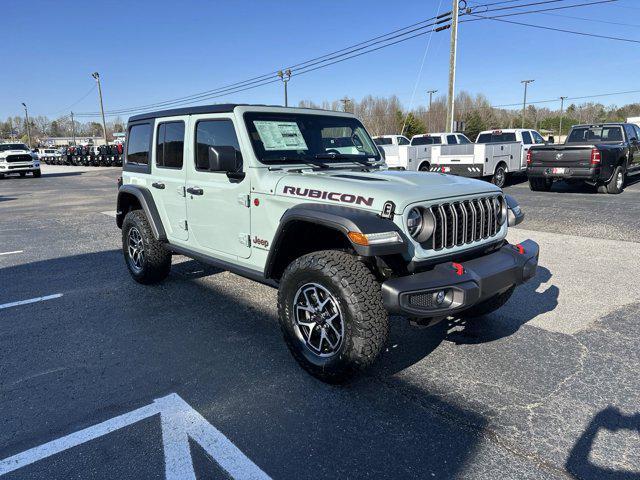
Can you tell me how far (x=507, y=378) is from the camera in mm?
3211

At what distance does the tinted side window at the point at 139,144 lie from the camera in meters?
5.23

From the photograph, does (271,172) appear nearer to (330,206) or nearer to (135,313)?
(330,206)

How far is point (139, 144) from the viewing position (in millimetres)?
5449

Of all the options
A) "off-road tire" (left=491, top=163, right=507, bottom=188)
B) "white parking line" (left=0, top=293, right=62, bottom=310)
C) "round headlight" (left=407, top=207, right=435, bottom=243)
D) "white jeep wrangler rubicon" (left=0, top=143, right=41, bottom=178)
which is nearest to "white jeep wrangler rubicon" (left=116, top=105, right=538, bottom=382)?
"round headlight" (left=407, top=207, right=435, bottom=243)

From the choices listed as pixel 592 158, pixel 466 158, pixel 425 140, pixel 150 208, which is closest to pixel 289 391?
pixel 150 208

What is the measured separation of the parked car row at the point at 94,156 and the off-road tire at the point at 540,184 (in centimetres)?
2897

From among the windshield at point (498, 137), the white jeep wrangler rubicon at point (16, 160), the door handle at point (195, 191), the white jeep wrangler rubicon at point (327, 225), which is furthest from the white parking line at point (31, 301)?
the white jeep wrangler rubicon at point (16, 160)

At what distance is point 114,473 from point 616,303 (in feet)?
15.3

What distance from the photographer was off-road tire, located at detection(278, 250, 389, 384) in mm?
2850

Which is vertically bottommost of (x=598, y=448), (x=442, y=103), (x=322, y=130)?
(x=598, y=448)

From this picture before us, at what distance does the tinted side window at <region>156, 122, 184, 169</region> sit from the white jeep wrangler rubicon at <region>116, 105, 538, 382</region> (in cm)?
2

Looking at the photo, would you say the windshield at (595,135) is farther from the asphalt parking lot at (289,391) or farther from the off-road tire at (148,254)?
the off-road tire at (148,254)

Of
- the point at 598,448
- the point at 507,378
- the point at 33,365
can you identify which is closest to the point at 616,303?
the point at 507,378

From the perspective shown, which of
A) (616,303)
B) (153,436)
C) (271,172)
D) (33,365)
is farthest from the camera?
(616,303)
